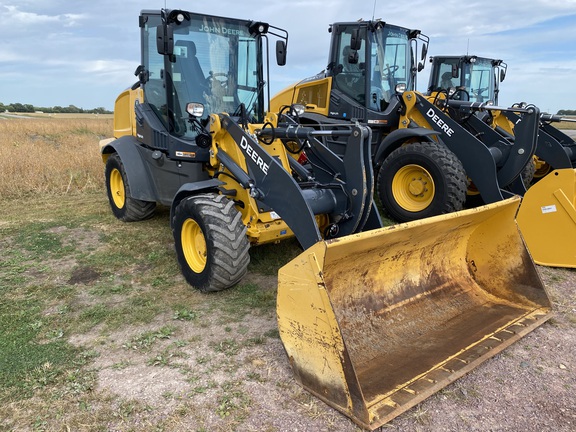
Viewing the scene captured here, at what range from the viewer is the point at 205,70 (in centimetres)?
510

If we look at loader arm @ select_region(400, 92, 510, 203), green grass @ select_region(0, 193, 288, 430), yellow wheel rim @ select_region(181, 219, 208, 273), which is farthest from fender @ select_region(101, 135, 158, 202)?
loader arm @ select_region(400, 92, 510, 203)

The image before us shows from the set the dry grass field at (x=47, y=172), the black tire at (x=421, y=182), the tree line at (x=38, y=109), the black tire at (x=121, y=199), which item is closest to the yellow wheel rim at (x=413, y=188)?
the black tire at (x=421, y=182)

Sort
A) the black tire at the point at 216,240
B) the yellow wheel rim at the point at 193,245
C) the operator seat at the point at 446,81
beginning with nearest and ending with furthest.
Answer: the black tire at the point at 216,240
the yellow wheel rim at the point at 193,245
the operator seat at the point at 446,81

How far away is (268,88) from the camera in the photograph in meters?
5.54

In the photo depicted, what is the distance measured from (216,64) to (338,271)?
2.96 metres

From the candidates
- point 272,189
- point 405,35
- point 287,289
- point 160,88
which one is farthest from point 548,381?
point 405,35

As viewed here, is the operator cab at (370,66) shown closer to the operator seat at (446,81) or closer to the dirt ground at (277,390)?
the operator seat at (446,81)

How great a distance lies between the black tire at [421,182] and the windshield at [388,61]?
1446 millimetres

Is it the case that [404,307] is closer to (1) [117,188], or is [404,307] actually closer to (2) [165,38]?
(2) [165,38]

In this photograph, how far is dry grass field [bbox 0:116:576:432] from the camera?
2717mm

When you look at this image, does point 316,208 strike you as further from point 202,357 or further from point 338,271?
point 202,357

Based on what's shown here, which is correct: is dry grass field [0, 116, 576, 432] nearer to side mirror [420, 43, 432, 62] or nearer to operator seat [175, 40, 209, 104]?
operator seat [175, 40, 209, 104]

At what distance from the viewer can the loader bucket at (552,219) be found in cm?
502

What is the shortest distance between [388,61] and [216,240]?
506cm
